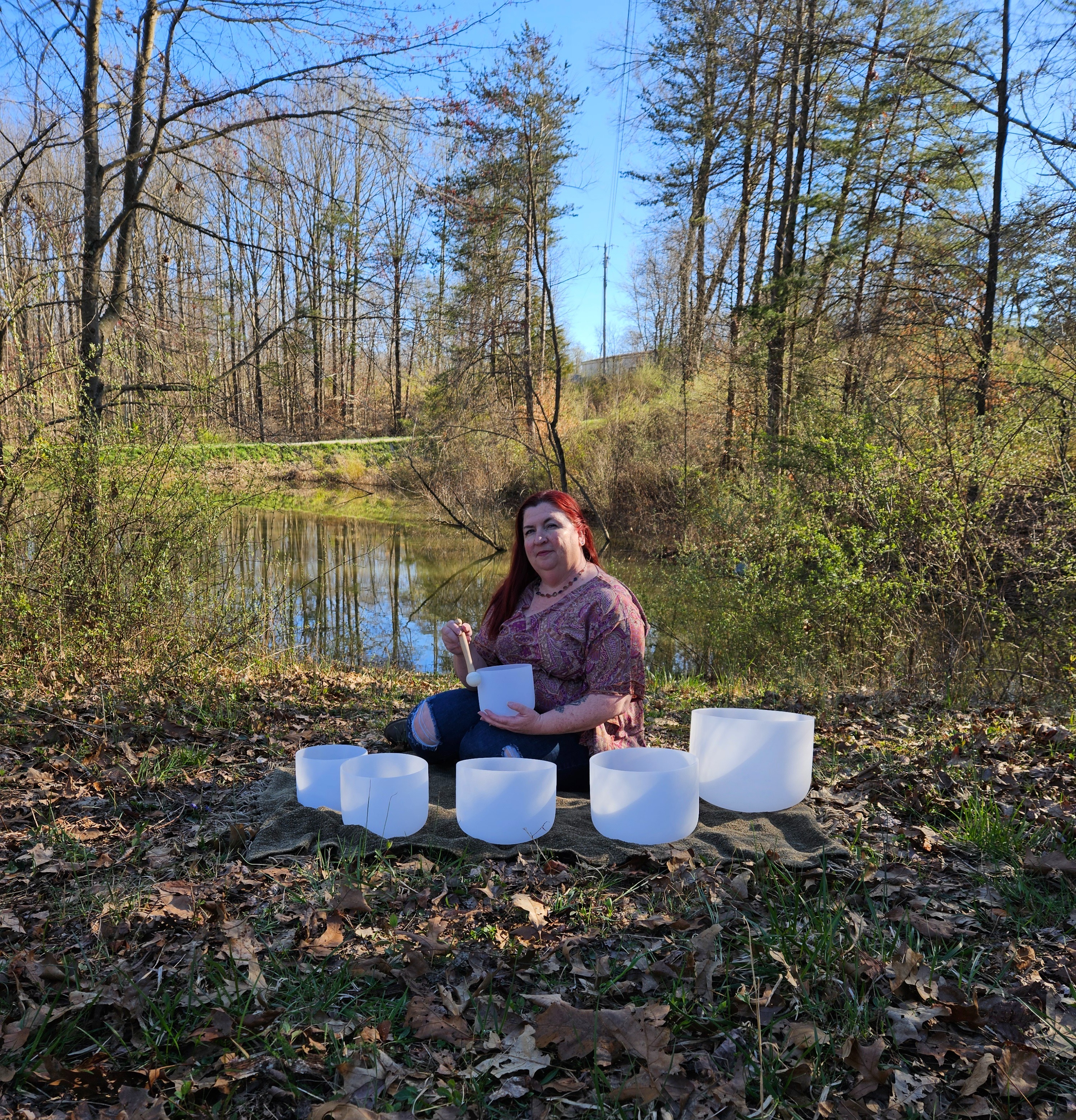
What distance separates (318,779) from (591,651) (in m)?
1.14

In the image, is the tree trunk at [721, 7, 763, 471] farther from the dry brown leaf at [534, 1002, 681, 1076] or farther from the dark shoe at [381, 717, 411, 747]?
the dry brown leaf at [534, 1002, 681, 1076]

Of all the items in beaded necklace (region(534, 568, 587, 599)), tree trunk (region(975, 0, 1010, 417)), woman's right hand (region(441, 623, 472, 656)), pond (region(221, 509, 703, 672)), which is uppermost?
tree trunk (region(975, 0, 1010, 417))

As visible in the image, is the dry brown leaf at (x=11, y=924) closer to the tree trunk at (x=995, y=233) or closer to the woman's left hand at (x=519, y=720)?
the woman's left hand at (x=519, y=720)

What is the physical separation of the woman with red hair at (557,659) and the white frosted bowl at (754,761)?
36cm

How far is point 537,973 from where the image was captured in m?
2.00

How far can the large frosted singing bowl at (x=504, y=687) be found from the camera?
316cm

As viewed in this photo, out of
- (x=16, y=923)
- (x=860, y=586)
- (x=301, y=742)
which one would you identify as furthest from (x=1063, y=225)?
(x=16, y=923)

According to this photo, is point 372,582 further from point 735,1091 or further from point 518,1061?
point 735,1091

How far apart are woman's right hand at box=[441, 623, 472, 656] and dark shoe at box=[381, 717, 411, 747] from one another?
620 millimetres

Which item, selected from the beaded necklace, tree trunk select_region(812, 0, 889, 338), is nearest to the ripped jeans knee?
the beaded necklace

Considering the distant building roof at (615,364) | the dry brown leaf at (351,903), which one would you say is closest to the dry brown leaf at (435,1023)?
the dry brown leaf at (351,903)

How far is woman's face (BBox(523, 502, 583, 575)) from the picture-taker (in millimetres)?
3316

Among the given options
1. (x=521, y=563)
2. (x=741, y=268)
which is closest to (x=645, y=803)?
(x=521, y=563)

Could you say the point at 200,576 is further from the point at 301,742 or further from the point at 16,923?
the point at 16,923
